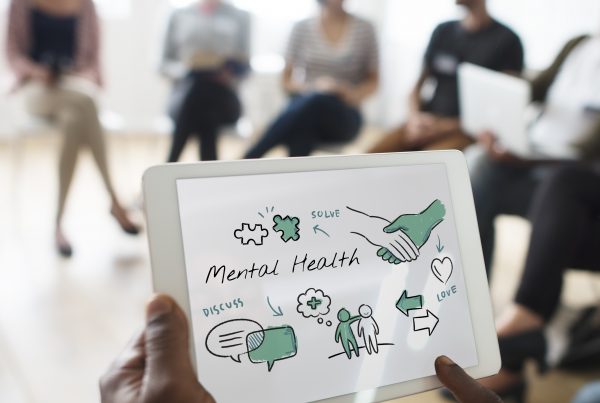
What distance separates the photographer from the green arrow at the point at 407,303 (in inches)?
22.4

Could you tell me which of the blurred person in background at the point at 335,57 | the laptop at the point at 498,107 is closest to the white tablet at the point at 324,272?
the laptop at the point at 498,107

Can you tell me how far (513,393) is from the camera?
46.7 inches

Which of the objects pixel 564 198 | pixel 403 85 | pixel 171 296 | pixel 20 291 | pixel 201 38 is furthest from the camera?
pixel 403 85

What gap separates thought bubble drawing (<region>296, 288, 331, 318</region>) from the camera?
21.0 inches

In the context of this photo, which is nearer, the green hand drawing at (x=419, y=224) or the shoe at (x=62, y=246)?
the green hand drawing at (x=419, y=224)

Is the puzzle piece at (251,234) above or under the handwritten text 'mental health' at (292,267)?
above

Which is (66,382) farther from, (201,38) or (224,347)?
(201,38)

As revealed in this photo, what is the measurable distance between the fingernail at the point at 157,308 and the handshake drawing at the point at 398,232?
0.20 meters

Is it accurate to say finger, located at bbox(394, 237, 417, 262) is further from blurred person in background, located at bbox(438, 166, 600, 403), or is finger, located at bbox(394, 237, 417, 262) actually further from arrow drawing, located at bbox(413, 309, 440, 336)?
blurred person in background, located at bbox(438, 166, 600, 403)

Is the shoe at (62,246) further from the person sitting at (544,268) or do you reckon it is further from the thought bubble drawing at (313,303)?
the thought bubble drawing at (313,303)

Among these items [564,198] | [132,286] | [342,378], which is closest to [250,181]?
[342,378]

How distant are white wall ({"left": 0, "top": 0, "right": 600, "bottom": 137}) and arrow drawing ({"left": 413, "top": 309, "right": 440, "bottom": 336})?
2284 mm

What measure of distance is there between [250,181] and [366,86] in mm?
1748

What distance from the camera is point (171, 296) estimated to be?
490mm
